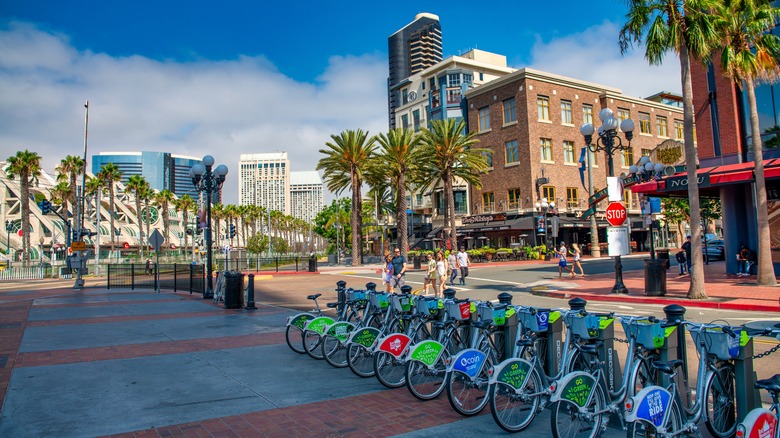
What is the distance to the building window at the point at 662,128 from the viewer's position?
6438 cm

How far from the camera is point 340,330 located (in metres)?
8.27

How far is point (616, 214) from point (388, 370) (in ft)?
42.9

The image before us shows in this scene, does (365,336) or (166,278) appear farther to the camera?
(166,278)

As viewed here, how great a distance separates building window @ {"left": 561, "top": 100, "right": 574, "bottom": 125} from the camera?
184 ft

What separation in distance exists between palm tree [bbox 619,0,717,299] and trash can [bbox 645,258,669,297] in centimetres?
128

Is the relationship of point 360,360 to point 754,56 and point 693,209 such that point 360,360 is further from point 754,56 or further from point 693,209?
point 754,56

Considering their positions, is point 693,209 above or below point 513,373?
above

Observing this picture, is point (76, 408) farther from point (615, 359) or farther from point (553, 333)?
point (615, 359)

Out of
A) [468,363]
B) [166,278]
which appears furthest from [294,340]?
[166,278]

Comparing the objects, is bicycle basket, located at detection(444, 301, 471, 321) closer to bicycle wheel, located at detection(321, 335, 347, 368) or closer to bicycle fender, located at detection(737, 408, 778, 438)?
bicycle wheel, located at detection(321, 335, 347, 368)

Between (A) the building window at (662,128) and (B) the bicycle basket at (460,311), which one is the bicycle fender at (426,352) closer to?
(B) the bicycle basket at (460,311)

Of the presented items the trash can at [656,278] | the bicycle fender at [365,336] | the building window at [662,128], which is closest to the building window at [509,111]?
the building window at [662,128]

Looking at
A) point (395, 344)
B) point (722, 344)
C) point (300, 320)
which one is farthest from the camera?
point (300, 320)

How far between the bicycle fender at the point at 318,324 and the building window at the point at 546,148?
48.8 m
